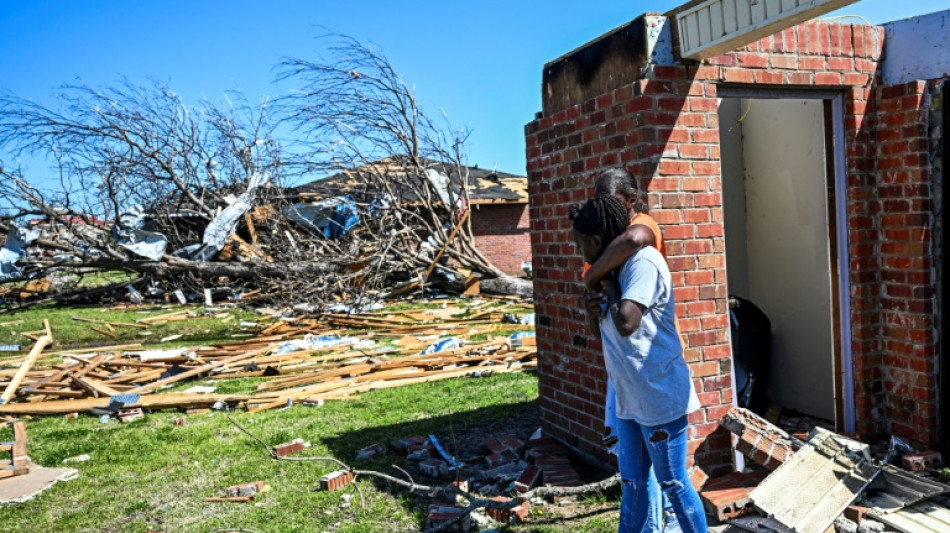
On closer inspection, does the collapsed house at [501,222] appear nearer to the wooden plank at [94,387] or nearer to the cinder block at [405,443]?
the wooden plank at [94,387]

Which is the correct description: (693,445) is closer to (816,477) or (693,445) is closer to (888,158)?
(816,477)

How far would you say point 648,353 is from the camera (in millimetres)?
3230

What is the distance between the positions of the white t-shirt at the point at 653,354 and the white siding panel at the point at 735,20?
1548 millimetres

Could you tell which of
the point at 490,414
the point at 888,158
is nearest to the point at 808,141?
the point at 888,158

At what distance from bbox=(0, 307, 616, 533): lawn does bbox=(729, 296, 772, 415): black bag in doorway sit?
189cm

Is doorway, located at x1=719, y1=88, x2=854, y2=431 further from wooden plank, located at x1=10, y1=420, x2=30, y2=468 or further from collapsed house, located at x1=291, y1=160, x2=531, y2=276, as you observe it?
collapsed house, located at x1=291, y1=160, x2=531, y2=276

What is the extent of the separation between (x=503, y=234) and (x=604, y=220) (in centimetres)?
2754

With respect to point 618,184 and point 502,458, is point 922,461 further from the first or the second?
point 618,184

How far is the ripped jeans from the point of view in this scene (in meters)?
3.27

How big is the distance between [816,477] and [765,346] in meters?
2.39

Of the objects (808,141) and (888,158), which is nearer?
(888,158)

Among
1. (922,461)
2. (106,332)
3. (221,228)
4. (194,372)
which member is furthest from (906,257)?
Result: (221,228)

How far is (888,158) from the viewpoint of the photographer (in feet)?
16.6

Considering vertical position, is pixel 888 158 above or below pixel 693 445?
above
